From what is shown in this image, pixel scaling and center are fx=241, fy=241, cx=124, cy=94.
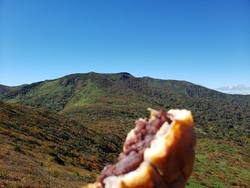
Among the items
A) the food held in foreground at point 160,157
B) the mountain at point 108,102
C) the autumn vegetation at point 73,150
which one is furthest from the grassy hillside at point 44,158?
the mountain at point 108,102

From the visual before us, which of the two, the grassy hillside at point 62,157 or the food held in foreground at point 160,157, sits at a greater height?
the food held in foreground at point 160,157

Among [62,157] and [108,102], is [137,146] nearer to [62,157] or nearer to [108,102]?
[62,157]

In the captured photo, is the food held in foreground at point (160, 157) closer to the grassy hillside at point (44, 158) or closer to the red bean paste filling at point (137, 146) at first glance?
the red bean paste filling at point (137, 146)

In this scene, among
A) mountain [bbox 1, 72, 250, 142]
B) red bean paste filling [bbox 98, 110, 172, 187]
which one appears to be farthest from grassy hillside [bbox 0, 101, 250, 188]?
mountain [bbox 1, 72, 250, 142]

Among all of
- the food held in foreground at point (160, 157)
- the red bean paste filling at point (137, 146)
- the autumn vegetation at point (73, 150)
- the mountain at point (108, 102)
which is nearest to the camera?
the food held in foreground at point (160, 157)

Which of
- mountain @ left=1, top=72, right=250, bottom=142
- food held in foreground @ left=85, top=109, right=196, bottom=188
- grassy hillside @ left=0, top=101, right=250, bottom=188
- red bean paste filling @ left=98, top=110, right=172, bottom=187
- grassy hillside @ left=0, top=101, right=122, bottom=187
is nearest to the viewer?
food held in foreground @ left=85, top=109, right=196, bottom=188

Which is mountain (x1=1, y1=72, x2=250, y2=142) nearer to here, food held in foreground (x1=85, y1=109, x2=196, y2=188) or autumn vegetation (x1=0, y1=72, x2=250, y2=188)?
autumn vegetation (x1=0, y1=72, x2=250, y2=188)

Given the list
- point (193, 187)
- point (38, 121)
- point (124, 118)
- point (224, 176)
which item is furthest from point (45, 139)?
point (124, 118)

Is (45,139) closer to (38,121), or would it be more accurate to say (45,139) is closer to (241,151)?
(38,121)
